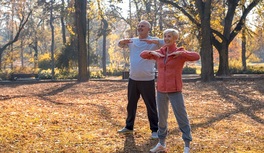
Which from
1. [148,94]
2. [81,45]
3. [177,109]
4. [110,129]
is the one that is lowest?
[110,129]

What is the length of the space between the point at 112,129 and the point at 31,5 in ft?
99.4

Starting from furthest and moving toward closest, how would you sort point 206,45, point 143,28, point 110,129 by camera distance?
point 206,45, point 110,129, point 143,28

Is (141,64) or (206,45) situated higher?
(206,45)

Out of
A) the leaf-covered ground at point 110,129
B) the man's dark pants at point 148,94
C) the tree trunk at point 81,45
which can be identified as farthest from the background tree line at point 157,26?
the man's dark pants at point 148,94

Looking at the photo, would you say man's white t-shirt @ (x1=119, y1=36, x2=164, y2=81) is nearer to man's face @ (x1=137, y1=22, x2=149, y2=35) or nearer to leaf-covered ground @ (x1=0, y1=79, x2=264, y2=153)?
man's face @ (x1=137, y1=22, x2=149, y2=35)

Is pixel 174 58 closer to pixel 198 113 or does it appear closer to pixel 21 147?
pixel 21 147

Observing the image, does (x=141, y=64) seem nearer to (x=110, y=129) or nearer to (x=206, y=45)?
(x=110, y=129)

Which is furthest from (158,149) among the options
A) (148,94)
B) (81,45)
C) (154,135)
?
(81,45)

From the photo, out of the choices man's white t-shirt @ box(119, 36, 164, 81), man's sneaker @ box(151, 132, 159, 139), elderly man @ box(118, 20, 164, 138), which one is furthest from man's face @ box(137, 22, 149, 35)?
man's sneaker @ box(151, 132, 159, 139)

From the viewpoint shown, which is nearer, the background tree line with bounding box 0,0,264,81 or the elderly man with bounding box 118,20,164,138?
the elderly man with bounding box 118,20,164,138

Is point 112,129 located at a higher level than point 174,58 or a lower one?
lower

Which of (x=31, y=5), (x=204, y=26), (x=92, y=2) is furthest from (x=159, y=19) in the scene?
(x=204, y=26)

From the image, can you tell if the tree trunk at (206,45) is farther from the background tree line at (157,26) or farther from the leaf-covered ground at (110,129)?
the leaf-covered ground at (110,129)

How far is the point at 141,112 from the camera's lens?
8070mm
